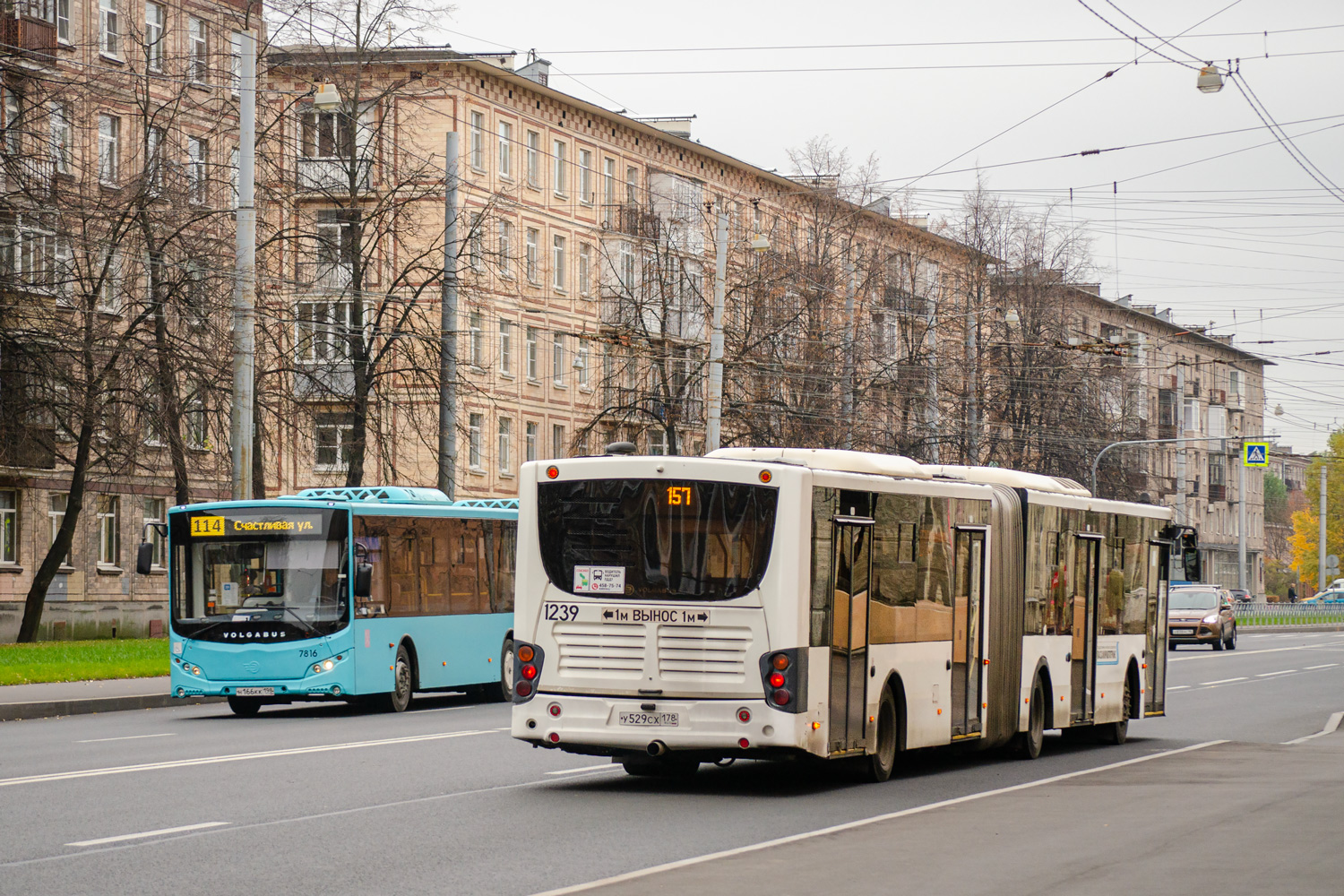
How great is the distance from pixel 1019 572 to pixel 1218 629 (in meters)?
37.8

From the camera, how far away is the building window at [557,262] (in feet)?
225

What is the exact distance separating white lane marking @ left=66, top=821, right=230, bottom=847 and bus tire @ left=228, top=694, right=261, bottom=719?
12871mm

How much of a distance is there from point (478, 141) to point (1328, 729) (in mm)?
44945

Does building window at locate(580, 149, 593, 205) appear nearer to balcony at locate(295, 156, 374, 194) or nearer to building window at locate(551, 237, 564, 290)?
building window at locate(551, 237, 564, 290)

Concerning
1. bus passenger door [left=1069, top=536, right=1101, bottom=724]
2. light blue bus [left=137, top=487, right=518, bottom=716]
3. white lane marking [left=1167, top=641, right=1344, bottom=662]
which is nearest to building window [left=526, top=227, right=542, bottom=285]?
white lane marking [left=1167, top=641, right=1344, bottom=662]

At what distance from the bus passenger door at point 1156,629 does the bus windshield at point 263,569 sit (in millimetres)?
9388

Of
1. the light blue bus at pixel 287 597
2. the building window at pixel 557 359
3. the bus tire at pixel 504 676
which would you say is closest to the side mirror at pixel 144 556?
the light blue bus at pixel 287 597

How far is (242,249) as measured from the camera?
2898 centimetres

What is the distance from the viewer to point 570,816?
500 inches

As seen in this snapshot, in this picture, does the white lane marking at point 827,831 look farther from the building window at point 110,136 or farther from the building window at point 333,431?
the building window at point 110,136

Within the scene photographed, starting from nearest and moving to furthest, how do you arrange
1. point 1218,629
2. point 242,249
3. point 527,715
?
point 527,715
point 242,249
point 1218,629

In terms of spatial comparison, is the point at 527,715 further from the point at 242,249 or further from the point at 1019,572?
the point at 242,249

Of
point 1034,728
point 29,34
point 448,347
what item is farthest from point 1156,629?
point 29,34

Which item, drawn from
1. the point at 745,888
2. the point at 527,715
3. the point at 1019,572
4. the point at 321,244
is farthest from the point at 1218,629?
the point at 745,888
